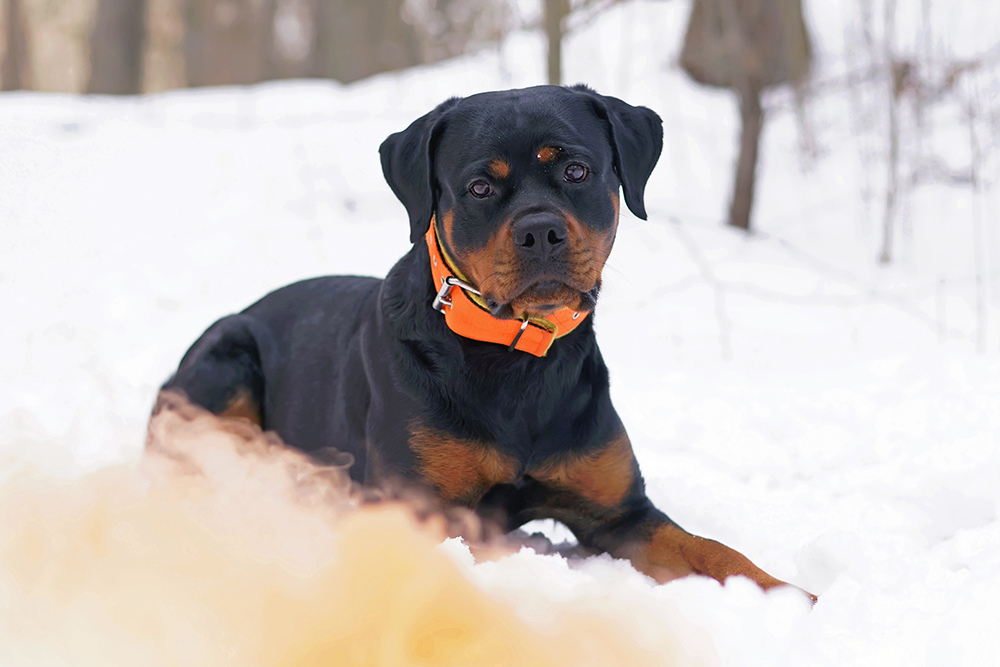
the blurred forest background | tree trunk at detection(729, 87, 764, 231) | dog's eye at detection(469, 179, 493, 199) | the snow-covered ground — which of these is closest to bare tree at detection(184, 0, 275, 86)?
the blurred forest background

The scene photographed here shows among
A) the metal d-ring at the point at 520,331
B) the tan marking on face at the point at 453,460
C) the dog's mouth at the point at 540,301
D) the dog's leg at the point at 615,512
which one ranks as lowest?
the dog's leg at the point at 615,512

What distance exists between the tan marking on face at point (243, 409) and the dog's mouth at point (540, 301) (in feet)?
4.36

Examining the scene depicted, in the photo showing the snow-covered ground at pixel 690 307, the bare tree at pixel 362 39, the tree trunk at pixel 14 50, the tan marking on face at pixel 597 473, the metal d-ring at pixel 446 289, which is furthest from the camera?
the bare tree at pixel 362 39

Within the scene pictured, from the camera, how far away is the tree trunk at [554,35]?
259 inches

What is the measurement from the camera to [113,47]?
34.8ft

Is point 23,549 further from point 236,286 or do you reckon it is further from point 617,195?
point 236,286

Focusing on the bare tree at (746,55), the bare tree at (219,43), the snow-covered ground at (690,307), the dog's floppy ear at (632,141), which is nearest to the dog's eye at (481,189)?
the dog's floppy ear at (632,141)

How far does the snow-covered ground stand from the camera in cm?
217

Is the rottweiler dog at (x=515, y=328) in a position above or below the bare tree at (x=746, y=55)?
below

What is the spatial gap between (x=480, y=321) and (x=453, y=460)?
1.25 feet

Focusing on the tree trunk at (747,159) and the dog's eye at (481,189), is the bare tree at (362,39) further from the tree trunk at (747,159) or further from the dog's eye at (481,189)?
the dog's eye at (481,189)

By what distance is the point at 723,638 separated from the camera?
190 cm

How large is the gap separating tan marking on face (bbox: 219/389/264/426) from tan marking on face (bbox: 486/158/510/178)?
142 centimetres

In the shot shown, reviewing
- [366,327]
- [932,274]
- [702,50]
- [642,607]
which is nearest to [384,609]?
[642,607]
